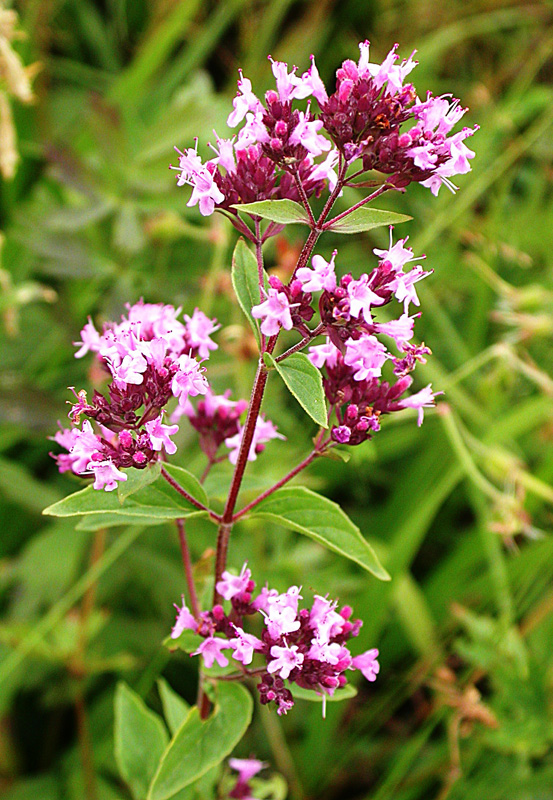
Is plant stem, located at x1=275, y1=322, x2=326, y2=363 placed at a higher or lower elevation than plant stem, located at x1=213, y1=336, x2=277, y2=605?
higher

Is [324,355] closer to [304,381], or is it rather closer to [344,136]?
[304,381]

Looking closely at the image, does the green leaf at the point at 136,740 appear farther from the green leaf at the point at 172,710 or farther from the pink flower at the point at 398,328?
the pink flower at the point at 398,328

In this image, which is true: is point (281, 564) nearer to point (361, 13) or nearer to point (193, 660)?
point (193, 660)

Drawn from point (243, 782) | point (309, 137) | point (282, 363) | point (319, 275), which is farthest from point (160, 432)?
point (243, 782)

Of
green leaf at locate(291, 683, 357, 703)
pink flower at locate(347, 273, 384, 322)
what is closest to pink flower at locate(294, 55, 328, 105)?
pink flower at locate(347, 273, 384, 322)

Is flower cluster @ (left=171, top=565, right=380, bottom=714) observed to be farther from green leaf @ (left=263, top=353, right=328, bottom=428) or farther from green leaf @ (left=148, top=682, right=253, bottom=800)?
green leaf @ (left=263, top=353, right=328, bottom=428)

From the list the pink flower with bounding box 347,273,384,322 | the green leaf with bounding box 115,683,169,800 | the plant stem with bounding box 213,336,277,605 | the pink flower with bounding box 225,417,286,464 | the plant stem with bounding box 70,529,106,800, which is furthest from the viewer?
the plant stem with bounding box 70,529,106,800

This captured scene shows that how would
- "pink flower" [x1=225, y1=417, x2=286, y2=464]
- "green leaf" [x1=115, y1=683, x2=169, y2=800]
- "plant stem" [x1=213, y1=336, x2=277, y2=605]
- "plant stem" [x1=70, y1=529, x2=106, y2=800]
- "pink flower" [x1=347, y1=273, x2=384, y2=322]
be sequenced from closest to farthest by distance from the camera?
1. "pink flower" [x1=347, y1=273, x2=384, y2=322]
2. "plant stem" [x1=213, y1=336, x2=277, y2=605]
3. "pink flower" [x1=225, y1=417, x2=286, y2=464]
4. "green leaf" [x1=115, y1=683, x2=169, y2=800]
5. "plant stem" [x1=70, y1=529, x2=106, y2=800]
